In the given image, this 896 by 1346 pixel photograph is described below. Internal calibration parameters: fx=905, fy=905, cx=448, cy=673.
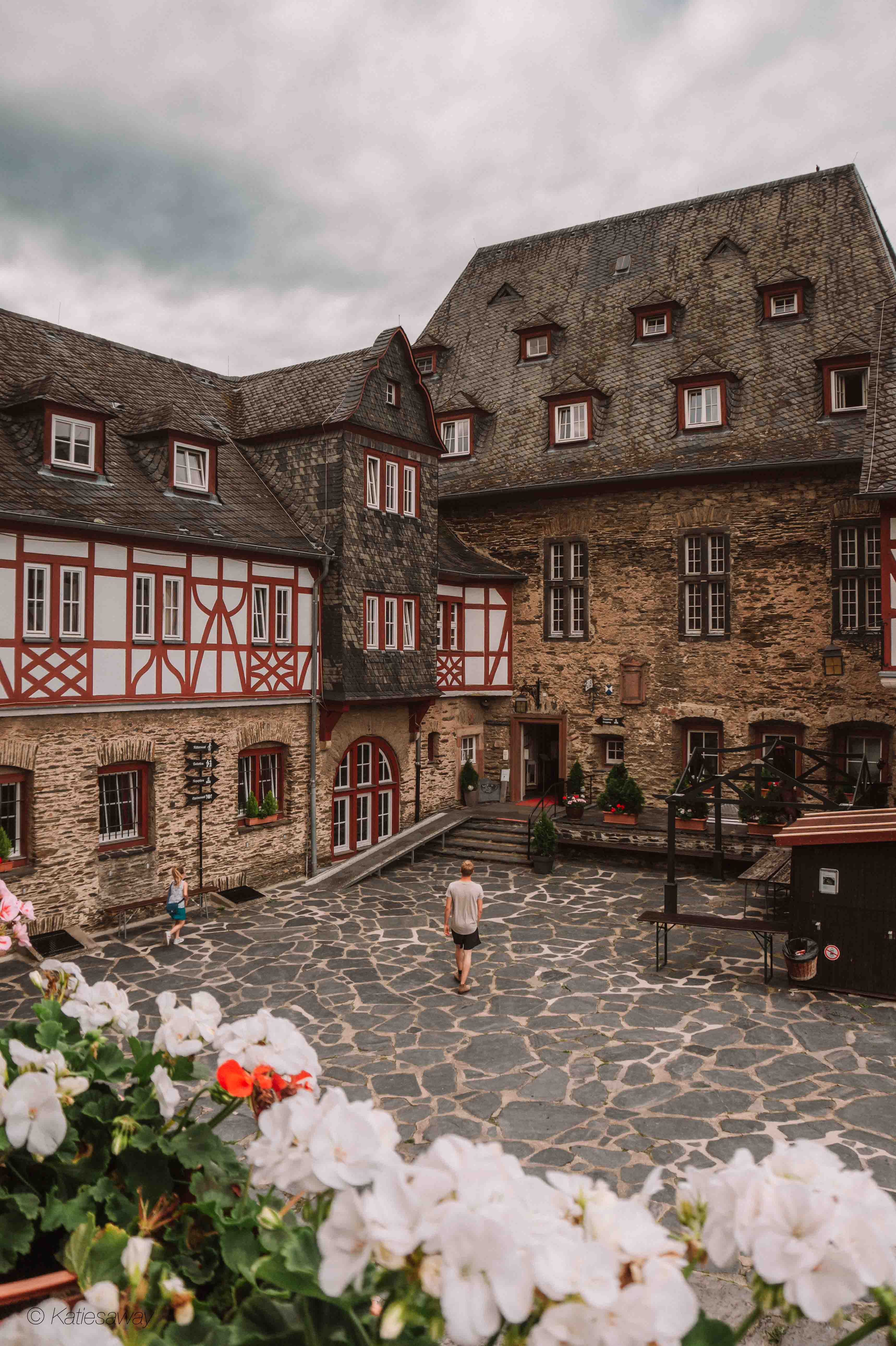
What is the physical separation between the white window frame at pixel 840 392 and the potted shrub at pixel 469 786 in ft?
38.6

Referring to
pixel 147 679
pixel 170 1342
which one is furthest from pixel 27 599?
pixel 170 1342

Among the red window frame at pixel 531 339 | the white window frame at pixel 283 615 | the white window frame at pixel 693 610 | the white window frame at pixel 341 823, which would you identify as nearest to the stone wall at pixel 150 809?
the white window frame at pixel 341 823

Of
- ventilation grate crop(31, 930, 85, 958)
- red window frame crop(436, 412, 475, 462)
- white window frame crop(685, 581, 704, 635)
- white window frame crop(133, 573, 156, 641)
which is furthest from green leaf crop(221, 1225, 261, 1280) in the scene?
red window frame crop(436, 412, 475, 462)

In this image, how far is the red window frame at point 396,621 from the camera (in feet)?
62.2

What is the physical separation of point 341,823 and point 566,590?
818cm

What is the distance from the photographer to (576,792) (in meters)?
20.7

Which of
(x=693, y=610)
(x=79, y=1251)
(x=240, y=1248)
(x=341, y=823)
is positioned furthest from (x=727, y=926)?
(x=79, y=1251)

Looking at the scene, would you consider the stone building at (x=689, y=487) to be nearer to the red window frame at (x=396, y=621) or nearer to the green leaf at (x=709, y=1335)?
the red window frame at (x=396, y=621)

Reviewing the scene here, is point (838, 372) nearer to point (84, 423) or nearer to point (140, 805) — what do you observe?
point (84, 423)

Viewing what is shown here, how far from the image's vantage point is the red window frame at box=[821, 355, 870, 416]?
19.6 m

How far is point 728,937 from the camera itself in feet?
46.8

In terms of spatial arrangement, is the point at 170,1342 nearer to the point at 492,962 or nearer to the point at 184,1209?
the point at 184,1209

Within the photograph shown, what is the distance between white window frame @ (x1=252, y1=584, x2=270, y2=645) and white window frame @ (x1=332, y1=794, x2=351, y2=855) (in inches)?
154

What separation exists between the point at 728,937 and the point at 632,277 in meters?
18.7
